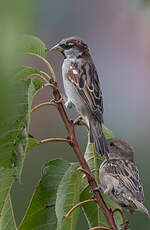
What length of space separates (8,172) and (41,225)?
363 millimetres

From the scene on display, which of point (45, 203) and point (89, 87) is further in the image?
point (89, 87)

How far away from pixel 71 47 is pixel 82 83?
0.31 m

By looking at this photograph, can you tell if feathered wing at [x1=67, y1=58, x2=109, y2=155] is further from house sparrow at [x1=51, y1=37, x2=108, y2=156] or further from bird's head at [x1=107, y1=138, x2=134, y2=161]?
bird's head at [x1=107, y1=138, x2=134, y2=161]

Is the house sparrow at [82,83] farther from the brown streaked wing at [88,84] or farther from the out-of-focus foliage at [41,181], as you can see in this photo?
the out-of-focus foliage at [41,181]

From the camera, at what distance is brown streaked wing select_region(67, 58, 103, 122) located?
2833mm

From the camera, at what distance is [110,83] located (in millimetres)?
5988

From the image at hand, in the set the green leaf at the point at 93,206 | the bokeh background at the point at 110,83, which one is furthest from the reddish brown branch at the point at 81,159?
the bokeh background at the point at 110,83

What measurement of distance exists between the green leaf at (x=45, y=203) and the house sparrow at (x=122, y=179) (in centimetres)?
58

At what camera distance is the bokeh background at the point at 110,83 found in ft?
15.7

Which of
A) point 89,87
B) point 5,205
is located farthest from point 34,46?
point 89,87

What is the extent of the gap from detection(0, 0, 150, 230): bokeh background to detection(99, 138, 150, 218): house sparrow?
129cm

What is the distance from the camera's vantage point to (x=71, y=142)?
5.61 feet

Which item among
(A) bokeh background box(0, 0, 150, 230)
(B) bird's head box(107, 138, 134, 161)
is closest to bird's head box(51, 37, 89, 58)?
(B) bird's head box(107, 138, 134, 161)

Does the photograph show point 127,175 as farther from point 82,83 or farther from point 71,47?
point 71,47
